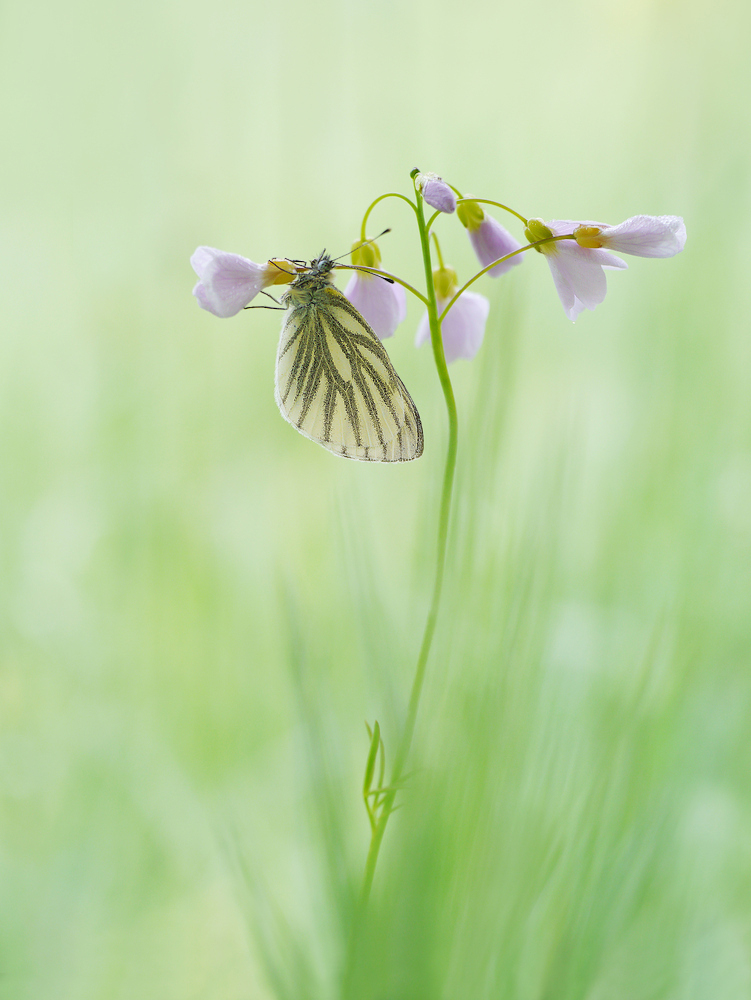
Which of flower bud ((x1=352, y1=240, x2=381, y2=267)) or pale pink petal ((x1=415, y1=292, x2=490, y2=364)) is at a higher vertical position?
flower bud ((x1=352, y1=240, x2=381, y2=267))

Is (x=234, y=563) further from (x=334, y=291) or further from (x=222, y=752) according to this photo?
(x=334, y=291)

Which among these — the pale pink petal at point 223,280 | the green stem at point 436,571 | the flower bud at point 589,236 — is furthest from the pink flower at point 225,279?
the flower bud at point 589,236

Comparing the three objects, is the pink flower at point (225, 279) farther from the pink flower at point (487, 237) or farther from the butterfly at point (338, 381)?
the pink flower at point (487, 237)

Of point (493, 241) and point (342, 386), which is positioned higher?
point (493, 241)

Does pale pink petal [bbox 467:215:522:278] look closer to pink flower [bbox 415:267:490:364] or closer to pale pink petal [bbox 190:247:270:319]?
pink flower [bbox 415:267:490:364]

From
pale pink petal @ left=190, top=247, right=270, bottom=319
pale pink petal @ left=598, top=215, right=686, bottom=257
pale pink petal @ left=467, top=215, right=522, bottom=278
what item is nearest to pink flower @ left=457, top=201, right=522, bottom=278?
pale pink petal @ left=467, top=215, right=522, bottom=278

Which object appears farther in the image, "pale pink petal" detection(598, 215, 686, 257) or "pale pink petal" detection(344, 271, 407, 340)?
"pale pink petal" detection(344, 271, 407, 340)

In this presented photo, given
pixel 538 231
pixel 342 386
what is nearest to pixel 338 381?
pixel 342 386

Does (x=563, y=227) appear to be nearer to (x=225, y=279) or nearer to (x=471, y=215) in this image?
(x=471, y=215)
